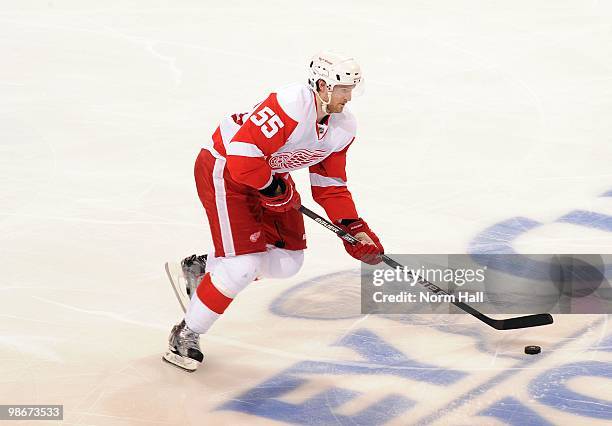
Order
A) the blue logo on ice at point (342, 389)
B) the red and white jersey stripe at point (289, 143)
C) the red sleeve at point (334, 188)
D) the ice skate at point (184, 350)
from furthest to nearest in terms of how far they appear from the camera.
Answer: the red sleeve at point (334, 188) → the ice skate at point (184, 350) → the red and white jersey stripe at point (289, 143) → the blue logo on ice at point (342, 389)

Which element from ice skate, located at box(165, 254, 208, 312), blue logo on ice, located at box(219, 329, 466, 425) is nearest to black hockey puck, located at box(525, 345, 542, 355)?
blue logo on ice, located at box(219, 329, 466, 425)

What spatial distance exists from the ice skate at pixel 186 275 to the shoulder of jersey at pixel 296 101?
0.85 meters

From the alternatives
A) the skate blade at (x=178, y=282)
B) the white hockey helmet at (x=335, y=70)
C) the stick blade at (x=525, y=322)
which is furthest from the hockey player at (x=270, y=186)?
the stick blade at (x=525, y=322)

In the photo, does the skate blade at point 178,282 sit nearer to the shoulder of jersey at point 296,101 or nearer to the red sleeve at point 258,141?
the red sleeve at point 258,141

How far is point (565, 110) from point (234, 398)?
3.27 meters

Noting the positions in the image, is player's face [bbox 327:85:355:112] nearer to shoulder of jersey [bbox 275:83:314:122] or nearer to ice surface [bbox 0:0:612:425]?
shoulder of jersey [bbox 275:83:314:122]

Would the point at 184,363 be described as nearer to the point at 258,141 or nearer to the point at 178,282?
the point at 178,282

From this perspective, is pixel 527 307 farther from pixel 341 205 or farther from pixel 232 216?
pixel 232 216

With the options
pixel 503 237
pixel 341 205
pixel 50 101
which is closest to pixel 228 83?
pixel 50 101

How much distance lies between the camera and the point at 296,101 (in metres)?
3.46

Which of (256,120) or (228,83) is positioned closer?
(256,120)

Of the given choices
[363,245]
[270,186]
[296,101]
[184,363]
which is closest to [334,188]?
[363,245]

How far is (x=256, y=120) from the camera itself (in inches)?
136

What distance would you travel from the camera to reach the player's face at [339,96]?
3.45 meters
